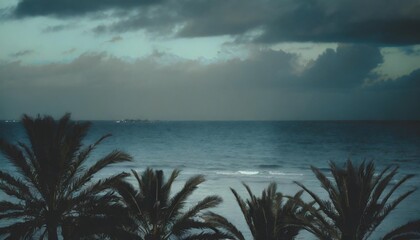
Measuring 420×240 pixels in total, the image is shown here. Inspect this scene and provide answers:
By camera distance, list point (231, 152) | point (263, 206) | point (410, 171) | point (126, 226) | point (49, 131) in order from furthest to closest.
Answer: point (231, 152), point (410, 171), point (263, 206), point (126, 226), point (49, 131)

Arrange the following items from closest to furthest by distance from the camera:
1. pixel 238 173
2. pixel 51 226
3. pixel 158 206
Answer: pixel 51 226, pixel 158 206, pixel 238 173

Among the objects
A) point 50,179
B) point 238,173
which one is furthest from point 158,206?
point 238,173

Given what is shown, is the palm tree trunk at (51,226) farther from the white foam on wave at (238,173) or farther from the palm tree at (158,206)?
the white foam on wave at (238,173)

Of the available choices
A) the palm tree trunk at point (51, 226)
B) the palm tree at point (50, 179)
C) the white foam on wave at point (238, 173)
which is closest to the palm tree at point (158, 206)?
the palm tree at point (50, 179)

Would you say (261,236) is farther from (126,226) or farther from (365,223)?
(126,226)

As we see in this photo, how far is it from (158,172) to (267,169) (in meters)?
54.5

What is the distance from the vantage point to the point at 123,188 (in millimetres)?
13984

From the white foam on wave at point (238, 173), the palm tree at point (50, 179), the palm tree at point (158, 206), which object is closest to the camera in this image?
the palm tree at point (50, 179)

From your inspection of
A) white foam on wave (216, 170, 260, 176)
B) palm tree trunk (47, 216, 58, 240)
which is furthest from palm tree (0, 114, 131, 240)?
white foam on wave (216, 170, 260, 176)

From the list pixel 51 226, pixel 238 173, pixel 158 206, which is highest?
pixel 238 173

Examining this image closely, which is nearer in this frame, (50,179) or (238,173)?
(50,179)

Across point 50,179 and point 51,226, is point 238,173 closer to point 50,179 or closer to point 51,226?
point 51,226

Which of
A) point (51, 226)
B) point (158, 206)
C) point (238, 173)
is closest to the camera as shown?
point (51, 226)

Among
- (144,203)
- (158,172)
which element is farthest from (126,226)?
(158,172)
